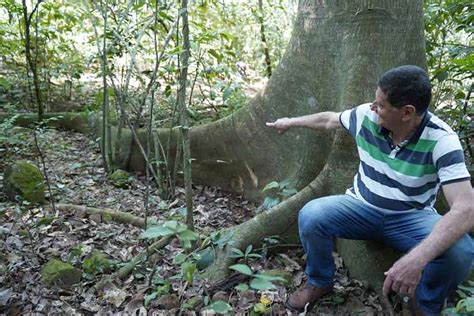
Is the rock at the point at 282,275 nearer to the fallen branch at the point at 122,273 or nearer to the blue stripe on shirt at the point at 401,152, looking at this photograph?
the fallen branch at the point at 122,273

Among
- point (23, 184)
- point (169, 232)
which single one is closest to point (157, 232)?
point (169, 232)

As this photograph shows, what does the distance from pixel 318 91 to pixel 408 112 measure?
1.24 meters

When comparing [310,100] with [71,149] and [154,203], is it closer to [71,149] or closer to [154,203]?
[154,203]

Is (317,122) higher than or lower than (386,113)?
lower

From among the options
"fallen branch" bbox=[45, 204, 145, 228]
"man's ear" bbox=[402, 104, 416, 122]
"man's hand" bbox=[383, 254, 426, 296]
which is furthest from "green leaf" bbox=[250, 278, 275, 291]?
"fallen branch" bbox=[45, 204, 145, 228]

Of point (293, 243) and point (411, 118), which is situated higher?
point (411, 118)

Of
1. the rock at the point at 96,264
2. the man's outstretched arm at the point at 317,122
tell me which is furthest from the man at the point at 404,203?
the rock at the point at 96,264

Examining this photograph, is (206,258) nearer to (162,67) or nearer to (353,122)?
(353,122)

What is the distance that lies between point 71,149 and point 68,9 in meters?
1.82

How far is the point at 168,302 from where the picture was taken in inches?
107

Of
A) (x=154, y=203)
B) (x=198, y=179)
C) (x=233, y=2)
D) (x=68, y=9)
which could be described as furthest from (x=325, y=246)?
(x=233, y=2)

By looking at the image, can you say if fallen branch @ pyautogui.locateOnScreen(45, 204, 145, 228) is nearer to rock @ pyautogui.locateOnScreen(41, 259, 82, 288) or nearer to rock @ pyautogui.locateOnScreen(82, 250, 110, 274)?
rock @ pyautogui.locateOnScreen(82, 250, 110, 274)

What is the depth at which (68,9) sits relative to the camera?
20.2ft

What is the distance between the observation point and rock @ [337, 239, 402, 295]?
2832mm
